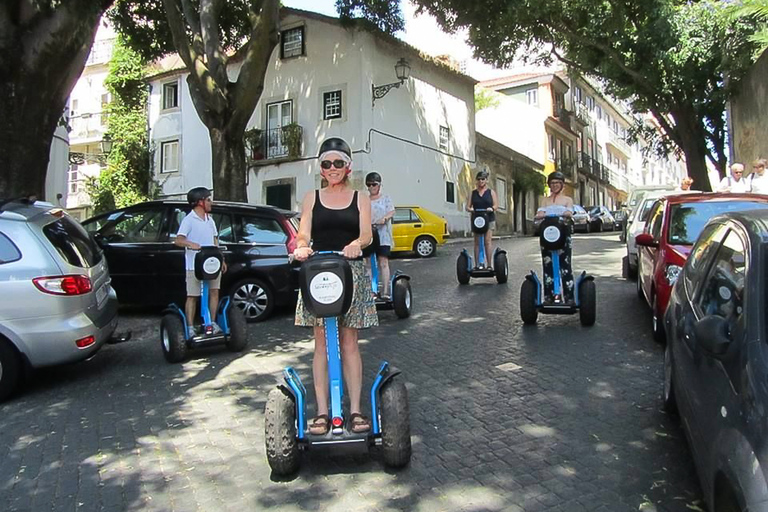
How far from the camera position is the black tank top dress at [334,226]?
12.7ft

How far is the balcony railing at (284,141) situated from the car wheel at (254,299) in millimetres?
16568

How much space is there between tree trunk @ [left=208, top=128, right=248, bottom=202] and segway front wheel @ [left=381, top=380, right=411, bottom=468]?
32.3 ft

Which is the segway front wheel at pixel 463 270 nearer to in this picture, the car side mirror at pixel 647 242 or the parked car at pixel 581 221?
the car side mirror at pixel 647 242

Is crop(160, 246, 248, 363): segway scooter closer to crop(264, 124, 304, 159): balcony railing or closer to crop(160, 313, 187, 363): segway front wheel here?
crop(160, 313, 187, 363): segway front wheel

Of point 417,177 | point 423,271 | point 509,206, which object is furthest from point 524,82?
point 423,271

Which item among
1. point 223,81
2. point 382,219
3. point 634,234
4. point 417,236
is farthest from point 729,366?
point 417,236

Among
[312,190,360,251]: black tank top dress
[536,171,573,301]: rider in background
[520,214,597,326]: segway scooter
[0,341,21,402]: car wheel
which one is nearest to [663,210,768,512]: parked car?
[312,190,360,251]: black tank top dress

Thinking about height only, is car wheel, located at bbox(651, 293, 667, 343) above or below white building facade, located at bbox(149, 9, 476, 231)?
below

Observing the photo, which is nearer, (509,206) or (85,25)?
(85,25)

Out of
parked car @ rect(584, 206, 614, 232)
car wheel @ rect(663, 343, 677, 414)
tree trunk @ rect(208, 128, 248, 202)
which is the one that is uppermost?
tree trunk @ rect(208, 128, 248, 202)

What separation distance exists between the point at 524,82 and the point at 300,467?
138 feet

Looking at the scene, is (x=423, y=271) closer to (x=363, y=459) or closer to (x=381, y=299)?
(x=381, y=299)

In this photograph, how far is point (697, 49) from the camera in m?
17.3

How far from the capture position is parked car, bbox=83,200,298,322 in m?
8.76
